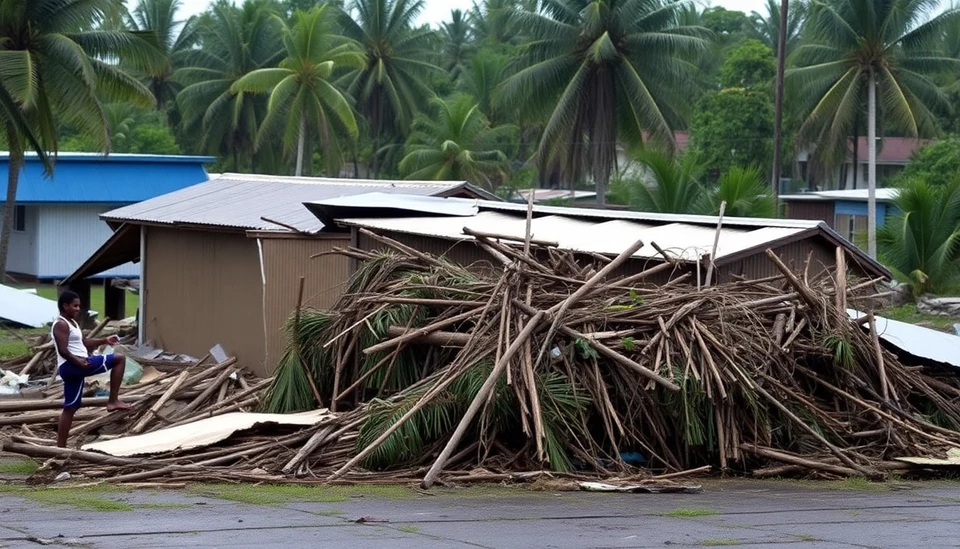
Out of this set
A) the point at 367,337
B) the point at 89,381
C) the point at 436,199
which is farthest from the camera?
the point at 436,199

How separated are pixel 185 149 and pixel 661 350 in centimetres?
5081

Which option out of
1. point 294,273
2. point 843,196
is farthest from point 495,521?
point 843,196

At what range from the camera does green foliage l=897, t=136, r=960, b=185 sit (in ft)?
141

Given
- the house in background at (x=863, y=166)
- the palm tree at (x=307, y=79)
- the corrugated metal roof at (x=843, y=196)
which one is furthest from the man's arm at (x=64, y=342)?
the house in background at (x=863, y=166)

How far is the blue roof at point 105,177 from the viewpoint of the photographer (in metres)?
37.3

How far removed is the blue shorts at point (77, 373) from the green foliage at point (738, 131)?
1723 inches

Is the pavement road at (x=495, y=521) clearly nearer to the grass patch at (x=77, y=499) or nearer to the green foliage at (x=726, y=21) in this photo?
the grass patch at (x=77, y=499)

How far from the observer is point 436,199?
17.4 metres

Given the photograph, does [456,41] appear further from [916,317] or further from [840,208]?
[916,317]

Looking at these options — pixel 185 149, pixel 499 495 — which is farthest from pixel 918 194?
pixel 185 149

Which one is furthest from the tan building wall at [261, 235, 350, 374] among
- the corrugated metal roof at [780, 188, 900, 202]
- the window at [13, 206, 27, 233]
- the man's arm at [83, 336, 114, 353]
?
the corrugated metal roof at [780, 188, 900, 202]

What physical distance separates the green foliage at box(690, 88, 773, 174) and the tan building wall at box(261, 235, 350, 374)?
124 feet

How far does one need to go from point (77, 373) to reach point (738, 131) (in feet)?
149

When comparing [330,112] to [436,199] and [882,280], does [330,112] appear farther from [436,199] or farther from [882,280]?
[882,280]
